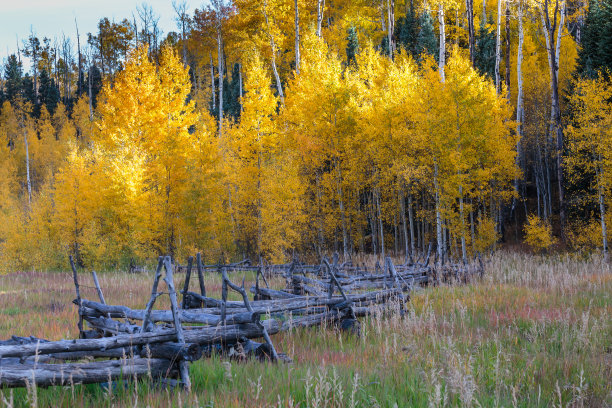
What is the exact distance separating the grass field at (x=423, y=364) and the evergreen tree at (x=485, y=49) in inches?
1264

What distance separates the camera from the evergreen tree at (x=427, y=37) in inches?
1556

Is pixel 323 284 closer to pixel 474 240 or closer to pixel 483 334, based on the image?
pixel 483 334

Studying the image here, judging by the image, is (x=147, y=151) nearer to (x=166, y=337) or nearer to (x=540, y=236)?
(x=166, y=337)

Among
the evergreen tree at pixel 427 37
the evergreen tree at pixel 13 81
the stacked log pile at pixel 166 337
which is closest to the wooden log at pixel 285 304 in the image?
the stacked log pile at pixel 166 337

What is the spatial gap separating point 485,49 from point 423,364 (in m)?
41.3

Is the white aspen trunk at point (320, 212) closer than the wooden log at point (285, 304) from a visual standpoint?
No

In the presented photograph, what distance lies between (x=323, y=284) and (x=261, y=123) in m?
14.5

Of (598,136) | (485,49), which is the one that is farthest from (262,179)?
(485,49)

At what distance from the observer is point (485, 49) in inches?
1576

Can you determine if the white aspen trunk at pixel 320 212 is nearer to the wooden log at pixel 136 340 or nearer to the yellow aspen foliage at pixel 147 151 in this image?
the yellow aspen foliage at pixel 147 151

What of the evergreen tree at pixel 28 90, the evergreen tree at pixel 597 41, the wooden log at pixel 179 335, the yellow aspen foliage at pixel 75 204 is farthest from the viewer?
the evergreen tree at pixel 28 90

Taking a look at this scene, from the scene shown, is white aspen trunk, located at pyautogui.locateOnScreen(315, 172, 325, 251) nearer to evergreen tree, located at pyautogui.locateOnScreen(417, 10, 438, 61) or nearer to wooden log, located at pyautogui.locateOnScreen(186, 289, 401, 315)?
wooden log, located at pyautogui.locateOnScreen(186, 289, 401, 315)

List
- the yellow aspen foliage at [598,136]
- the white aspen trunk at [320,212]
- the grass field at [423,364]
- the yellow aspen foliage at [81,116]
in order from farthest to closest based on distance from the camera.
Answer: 1. the yellow aspen foliage at [81,116]
2. the white aspen trunk at [320,212]
3. the yellow aspen foliage at [598,136]
4. the grass field at [423,364]

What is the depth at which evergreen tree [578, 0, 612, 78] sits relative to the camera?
26625 millimetres
